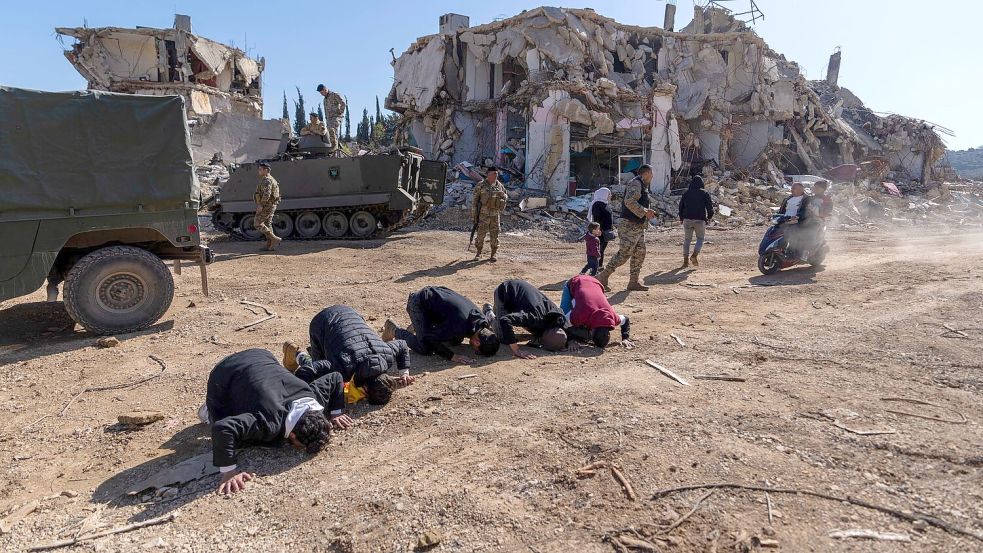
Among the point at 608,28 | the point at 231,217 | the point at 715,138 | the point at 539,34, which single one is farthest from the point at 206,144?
the point at 715,138

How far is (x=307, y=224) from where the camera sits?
14.7m

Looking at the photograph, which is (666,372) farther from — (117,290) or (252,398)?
(117,290)

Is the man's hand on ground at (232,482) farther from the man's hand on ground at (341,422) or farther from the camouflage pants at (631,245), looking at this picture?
the camouflage pants at (631,245)

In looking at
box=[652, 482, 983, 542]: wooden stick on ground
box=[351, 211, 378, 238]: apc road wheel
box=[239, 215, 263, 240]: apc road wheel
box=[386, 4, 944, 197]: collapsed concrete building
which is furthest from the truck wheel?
box=[386, 4, 944, 197]: collapsed concrete building

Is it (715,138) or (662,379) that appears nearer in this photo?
(662,379)

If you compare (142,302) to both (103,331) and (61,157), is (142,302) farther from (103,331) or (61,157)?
(61,157)

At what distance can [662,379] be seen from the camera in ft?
15.5

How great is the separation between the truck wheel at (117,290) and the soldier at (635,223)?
5.53 metres

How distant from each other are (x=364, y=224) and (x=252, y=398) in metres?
11.4

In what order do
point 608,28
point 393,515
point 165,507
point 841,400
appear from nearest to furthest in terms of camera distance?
point 393,515 → point 165,507 → point 841,400 → point 608,28

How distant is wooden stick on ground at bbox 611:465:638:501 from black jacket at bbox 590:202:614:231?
6.38m

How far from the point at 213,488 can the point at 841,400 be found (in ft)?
13.2

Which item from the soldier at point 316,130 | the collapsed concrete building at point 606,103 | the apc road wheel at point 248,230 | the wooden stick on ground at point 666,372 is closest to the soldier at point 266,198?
the apc road wheel at point 248,230

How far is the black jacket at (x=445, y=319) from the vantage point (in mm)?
5242
